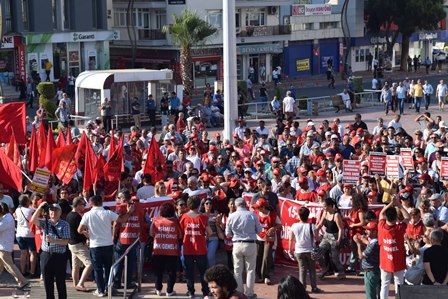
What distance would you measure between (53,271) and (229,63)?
12.5 metres

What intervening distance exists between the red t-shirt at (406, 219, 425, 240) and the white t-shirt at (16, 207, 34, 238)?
5.86 m

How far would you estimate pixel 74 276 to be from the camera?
622 inches

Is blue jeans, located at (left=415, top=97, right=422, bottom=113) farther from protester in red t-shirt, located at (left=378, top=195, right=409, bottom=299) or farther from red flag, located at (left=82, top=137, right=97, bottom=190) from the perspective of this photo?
protester in red t-shirt, located at (left=378, top=195, right=409, bottom=299)

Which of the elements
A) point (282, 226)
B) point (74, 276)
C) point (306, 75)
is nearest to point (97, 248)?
point (74, 276)

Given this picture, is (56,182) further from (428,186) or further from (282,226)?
(428,186)

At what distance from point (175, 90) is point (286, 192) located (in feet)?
74.9

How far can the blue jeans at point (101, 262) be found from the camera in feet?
49.2

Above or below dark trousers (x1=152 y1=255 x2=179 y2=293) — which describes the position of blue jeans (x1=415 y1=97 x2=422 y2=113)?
above

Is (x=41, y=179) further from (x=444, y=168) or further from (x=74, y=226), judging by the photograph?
(x=444, y=168)

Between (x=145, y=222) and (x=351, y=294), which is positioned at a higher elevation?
(x=145, y=222)

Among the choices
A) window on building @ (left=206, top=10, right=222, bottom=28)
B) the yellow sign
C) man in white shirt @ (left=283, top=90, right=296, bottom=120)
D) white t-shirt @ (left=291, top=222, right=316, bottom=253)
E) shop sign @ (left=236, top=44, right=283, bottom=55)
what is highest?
window on building @ (left=206, top=10, right=222, bottom=28)

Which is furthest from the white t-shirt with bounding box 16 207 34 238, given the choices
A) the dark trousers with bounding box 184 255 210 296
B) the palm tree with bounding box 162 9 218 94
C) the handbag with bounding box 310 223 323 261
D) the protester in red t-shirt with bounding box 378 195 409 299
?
the palm tree with bounding box 162 9 218 94

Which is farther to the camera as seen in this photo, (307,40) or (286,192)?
(307,40)

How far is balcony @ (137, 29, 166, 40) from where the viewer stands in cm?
6072
